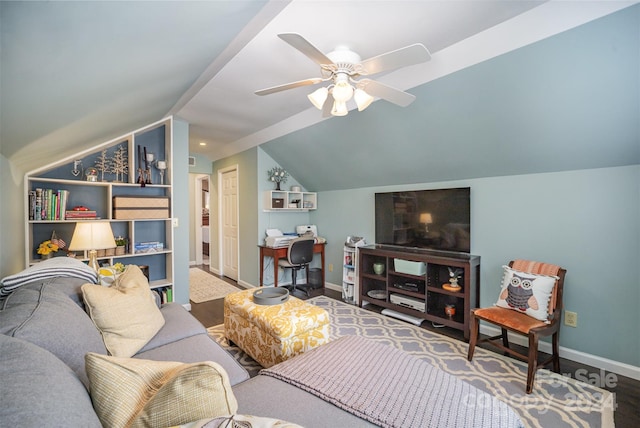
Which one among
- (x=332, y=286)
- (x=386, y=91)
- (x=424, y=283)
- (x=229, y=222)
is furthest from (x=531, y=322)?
(x=229, y=222)

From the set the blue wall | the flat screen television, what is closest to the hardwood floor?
the blue wall

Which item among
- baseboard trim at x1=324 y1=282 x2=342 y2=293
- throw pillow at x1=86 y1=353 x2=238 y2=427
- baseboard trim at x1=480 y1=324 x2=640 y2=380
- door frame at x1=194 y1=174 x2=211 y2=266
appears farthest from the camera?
door frame at x1=194 y1=174 x2=211 y2=266

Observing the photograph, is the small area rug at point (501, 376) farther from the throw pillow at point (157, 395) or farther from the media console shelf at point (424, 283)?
the throw pillow at point (157, 395)

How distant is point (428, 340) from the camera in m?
2.72

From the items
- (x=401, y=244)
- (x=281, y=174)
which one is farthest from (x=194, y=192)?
(x=401, y=244)

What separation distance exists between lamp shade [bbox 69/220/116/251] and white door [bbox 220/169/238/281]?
8.71 feet

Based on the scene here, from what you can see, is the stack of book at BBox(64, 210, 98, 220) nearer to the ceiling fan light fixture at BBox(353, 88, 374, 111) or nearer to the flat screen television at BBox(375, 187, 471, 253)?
the ceiling fan light fixture at BBox(353, 88, 374, 111)

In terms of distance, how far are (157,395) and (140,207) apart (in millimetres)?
2851

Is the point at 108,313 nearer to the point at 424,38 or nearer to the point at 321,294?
the point at 424,38

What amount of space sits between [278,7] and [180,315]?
214 cm

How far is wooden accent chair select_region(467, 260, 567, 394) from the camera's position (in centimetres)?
194

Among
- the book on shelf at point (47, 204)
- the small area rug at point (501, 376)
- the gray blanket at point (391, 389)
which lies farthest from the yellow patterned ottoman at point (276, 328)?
the book on shelf at point (47, 204)

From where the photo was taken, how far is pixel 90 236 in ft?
7.63

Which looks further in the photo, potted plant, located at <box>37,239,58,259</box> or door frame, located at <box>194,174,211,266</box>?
door frame, located at <box>194,174,211,266</box>
